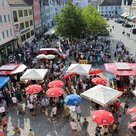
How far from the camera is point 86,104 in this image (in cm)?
1886

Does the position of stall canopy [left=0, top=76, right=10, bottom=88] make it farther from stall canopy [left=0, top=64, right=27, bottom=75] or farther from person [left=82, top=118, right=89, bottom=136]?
person [left=82, top=118, right=89, bottom=136]

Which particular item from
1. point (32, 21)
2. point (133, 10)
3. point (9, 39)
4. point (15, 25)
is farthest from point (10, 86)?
point (133, 10)

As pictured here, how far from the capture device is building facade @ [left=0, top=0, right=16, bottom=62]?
116 ft

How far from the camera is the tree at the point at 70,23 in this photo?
42969 mm

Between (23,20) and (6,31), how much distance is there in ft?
29.6

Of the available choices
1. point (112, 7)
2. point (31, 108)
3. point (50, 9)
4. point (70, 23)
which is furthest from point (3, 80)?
point (112, 7)

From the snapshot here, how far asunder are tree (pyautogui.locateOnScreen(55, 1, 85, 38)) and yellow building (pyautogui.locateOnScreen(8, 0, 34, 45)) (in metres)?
6.66

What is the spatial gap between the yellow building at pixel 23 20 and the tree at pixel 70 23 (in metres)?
6.66

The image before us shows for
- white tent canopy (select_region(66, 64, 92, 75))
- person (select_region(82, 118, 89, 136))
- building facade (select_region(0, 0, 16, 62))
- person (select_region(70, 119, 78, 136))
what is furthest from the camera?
building facade (select_region(0, 0, 16, 62))

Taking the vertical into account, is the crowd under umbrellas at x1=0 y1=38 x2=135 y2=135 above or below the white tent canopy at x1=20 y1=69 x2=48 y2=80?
below

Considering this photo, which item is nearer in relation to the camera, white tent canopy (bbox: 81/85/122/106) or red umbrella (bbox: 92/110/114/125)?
red umbrella (bbox: 92/110/114/125)

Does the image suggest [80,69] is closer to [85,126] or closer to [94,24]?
[85,126]

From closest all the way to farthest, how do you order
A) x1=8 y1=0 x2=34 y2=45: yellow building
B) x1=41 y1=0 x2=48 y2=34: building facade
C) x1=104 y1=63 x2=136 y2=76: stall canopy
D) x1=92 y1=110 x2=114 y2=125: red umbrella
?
1. x1=92 y1=110 x2=114 y2=125: red umbrella
2. x1=104 y1=63 x2=136 y2=76: stall canopy
3. x1=8 y1=0 x2=34 y2=45: yellow building
4. x1=41 y1=0 x2=48 y2=34: building facade

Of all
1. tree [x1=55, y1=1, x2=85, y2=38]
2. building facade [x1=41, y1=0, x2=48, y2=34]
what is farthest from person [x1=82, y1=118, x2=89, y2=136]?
building facade [x1=41, y1=0, x2=48, y2=34]
